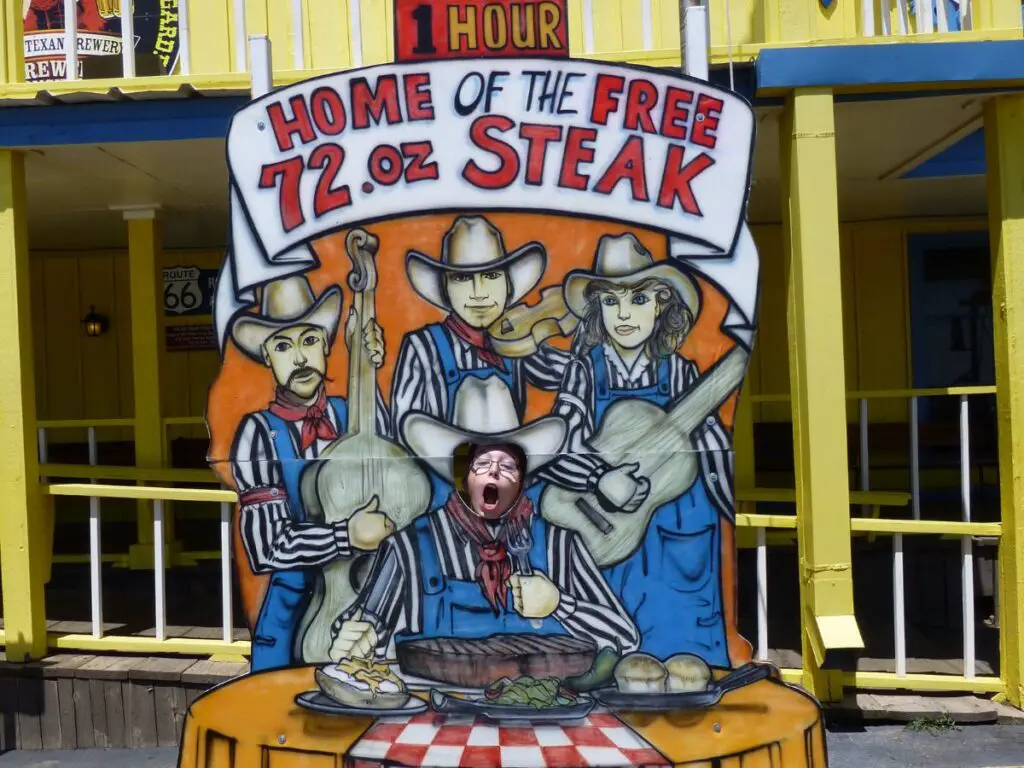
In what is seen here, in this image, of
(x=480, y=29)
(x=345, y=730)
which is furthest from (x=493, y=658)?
(x=480, y=29)

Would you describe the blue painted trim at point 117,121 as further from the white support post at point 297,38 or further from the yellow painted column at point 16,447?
the white support post at point 297,38

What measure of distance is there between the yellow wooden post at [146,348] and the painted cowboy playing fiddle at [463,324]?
3.82 meters

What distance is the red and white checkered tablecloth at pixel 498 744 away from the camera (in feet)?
12.9

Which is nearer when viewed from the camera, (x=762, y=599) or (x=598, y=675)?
(x=598, y=675)

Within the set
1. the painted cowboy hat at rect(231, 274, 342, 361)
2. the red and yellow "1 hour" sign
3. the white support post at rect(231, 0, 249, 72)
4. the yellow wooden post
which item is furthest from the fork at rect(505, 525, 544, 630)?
the yellow wooden post

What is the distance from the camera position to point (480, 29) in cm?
406

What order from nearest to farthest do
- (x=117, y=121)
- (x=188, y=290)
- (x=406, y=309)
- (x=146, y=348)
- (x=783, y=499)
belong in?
1. (x=406, y=309)
2. (x=117, y=121)
3. (x=783, y=499)
4. (x=146, y=348)
5. (x=188, y=290)

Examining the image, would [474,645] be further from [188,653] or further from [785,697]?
[188,653]

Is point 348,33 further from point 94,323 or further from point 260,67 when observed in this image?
point 94,323

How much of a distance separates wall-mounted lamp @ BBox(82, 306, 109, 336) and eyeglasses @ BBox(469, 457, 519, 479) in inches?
237

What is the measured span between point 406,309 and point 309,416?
0.62m

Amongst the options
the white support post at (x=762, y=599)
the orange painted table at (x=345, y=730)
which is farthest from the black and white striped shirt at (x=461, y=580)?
the white support post at (x=762, y=599)

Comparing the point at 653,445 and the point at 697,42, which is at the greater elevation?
the point at 697,42

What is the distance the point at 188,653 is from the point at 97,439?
4464 millimetres
